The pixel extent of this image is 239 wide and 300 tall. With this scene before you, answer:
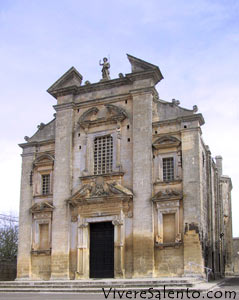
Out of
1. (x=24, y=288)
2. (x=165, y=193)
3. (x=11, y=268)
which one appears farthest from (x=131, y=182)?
(x=11, y=268)

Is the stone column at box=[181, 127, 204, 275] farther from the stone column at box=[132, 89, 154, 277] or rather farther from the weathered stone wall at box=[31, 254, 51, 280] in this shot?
the weathered stone wall at box=[31, 254, 51, 280]

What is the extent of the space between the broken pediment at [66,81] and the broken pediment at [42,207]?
654 centimetres

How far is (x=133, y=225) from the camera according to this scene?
2405 cm

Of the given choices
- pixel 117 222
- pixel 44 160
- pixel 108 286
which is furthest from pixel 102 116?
pixel 108 286

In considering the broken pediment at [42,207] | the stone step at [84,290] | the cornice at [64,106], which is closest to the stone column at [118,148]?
the cornice at [64,106]

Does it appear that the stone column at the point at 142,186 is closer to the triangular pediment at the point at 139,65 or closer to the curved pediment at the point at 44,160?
the triangular pediment at the point at 139,65

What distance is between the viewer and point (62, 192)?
26469mm

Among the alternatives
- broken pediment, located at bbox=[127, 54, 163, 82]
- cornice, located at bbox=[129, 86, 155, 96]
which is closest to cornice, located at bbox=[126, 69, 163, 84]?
broken pediment, located at bbox=[127, 54, 163, 82]

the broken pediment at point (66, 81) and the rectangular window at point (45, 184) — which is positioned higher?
the broken pediment at point (66, 81)

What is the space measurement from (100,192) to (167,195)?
372 centimetres

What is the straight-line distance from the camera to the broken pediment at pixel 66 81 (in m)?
28.5

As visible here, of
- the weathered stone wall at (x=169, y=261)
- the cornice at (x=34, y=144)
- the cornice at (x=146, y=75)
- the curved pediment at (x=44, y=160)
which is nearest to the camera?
the weathered stone wall at (x=169, y=261)

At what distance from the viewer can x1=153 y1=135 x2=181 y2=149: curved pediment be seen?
24234mm

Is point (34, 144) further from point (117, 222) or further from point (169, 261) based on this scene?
point (169, 261)
